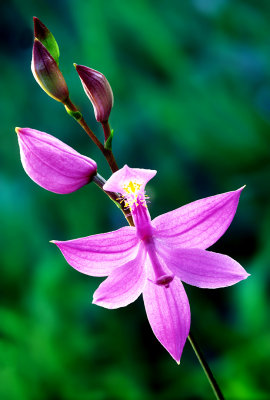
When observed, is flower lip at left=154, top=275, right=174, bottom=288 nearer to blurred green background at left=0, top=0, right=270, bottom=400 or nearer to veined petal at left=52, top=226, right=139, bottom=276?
veined petal at left=52, top=226, right=139, bottom=276

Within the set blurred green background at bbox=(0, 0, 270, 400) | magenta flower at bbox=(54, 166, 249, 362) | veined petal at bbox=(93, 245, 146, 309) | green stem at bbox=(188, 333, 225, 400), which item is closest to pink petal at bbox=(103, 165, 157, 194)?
magenta flower at bbox=(54, 166, 249, 362)

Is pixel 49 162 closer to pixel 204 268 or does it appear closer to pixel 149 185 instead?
pixel 204 268

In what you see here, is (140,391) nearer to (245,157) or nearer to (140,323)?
(140,323)

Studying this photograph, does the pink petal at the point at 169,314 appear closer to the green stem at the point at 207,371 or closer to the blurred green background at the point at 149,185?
the green stem at the point at 207,371

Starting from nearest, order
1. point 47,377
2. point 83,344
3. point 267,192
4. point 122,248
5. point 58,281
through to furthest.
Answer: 1. point 122,248
2. point 47,377
3. point 83,344
4. point 58,281
5. point 267,192

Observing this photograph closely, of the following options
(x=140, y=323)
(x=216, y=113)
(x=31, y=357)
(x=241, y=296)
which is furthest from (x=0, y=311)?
(x=216, y=113)

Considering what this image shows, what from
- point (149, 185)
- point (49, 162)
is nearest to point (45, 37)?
point (49, 162)
